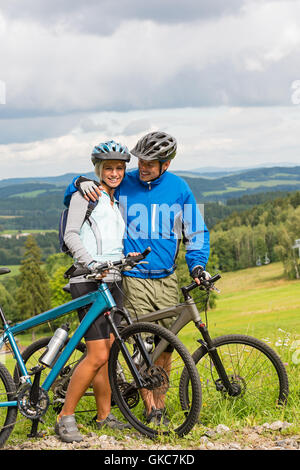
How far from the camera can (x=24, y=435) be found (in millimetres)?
4461

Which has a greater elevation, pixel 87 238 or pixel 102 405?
pixel 87 238

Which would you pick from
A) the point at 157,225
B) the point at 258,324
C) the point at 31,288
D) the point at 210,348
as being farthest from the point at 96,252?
the point at 31,288

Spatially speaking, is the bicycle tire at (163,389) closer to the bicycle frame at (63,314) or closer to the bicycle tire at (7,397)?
the bicycle frame at (63,314)

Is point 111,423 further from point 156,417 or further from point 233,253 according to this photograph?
point 233,253

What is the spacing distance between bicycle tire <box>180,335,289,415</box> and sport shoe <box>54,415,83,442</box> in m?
0.85

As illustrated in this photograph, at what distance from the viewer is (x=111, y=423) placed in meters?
4.41

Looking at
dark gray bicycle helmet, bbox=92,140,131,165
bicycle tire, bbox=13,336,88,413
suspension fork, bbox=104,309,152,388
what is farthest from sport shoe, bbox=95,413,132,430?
dark gray bicycle helmet, bbox=92,140,131,165

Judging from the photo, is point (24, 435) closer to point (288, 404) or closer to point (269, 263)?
point (288, 404)

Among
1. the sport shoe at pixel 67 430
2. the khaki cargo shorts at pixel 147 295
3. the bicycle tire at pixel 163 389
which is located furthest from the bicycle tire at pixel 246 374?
the sport shoe at pixel 67 430

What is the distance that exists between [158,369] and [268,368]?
0.94 meters

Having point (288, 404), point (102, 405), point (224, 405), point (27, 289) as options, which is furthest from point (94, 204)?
point (27, 289)

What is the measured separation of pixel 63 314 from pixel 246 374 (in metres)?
1.59

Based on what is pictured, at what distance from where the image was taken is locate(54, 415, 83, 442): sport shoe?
416cm

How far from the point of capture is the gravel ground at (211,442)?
13.0 ft
